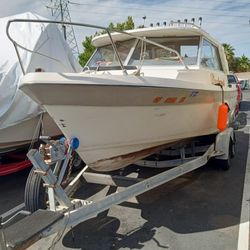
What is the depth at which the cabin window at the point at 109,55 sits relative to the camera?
19.3 feet

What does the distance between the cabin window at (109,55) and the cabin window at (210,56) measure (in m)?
1.28

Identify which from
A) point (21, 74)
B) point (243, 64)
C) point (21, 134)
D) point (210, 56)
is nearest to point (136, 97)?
point (21, 134)

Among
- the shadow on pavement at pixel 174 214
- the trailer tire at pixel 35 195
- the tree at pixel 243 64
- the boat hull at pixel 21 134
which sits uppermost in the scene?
the boat hull at pixel 21 134

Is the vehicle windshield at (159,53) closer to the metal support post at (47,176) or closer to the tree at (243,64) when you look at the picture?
the metal support post at (47,176)

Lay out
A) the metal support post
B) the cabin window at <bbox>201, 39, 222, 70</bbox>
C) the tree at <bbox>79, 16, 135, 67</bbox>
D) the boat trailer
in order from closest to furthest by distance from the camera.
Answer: the boat trailer, the metal support post, the cabin window at <bbox>201, 39, 222, 70</bbox>, the tree at <bbox>79, 16, 135, 67</bbox>

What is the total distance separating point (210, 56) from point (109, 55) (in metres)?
1.90

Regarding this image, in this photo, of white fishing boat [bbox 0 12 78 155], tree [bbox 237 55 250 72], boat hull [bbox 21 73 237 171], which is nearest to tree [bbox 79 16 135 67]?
white fishing boat [bbox 0 12 78 155]

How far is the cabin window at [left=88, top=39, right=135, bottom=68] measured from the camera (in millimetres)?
5875

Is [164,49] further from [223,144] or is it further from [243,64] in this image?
[243,64]

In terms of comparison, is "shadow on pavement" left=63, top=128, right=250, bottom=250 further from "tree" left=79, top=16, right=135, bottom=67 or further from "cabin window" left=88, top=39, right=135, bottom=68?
"tree" left=79, top=16, right=135, bottom=67

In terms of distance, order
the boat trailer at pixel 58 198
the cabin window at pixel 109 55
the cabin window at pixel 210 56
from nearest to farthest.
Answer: the boat trailer at pixel 58 198
the cabin window at pixel 109 55
the cabin window at pixel 210 56

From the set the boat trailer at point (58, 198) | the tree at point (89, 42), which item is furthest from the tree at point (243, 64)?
the boat trailer at point (58, 198)

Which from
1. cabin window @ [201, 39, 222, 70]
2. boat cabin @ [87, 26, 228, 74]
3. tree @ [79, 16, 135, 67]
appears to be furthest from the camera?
tree @ [79, 16, 135, 67]

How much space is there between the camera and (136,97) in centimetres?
423
